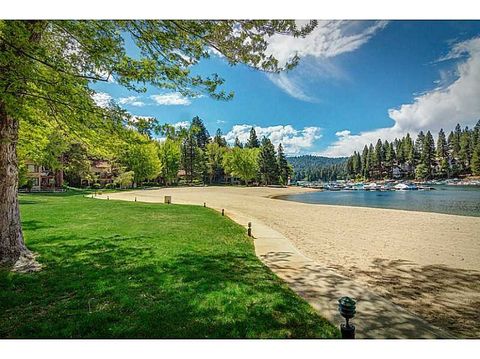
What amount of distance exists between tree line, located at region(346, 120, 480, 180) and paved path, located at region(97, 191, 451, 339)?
101 inches

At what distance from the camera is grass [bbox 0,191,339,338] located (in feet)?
7.62

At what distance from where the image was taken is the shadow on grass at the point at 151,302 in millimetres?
2314

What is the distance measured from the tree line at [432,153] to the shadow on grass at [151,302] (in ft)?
11.1

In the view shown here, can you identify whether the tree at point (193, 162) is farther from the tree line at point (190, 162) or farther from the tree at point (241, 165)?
the tree at point (241, 165)

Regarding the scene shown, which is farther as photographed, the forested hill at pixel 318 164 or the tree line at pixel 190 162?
the tree line at pixel 190 162

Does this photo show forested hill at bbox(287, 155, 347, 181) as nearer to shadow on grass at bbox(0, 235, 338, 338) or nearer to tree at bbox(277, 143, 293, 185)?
tree at bbox(277, 143, 293, 185)

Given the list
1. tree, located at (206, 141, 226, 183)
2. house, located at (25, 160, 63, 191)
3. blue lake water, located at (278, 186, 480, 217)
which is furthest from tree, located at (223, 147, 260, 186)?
house, located at (25, 160, 63, 191)

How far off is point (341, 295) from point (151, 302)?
6.40 ft

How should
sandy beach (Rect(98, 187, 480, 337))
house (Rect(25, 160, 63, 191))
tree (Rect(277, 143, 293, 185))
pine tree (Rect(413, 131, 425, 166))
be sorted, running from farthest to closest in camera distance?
1. house (Rect(25, 160, 63, 191))
2. tree (Rect(277, 143, 293, 185))
3. pine tree (Rect(413, 131, 425, 166))
4. sandy beach (Rect(98, 187, 480, 337))

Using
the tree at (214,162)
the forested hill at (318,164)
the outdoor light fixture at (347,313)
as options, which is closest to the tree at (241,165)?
the tree at (214,162)

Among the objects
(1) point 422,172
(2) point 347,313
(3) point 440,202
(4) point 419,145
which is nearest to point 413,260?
(4) point 419,145

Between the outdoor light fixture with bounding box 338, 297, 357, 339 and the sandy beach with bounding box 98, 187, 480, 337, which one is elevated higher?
the outdoor light fixture with bounding box 338, 297, 357, 339

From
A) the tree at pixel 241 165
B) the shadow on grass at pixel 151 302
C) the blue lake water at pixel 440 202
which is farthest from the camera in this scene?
the tree at pixel 241 165

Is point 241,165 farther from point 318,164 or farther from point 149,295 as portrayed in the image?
point 149,295
